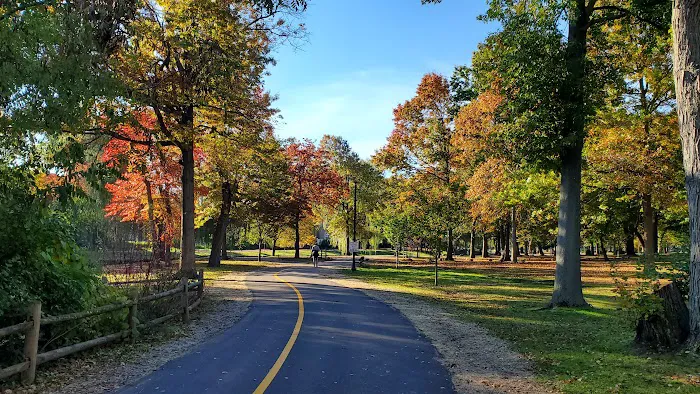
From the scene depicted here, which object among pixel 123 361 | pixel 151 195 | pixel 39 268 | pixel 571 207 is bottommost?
pixel 123 361

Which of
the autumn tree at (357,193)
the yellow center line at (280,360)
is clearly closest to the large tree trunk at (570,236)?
the yellow center line at (280,360)

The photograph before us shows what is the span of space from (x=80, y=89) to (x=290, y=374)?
5.18 meters

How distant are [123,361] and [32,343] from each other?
1.66m

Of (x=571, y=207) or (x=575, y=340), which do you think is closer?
(x=575, y=340)

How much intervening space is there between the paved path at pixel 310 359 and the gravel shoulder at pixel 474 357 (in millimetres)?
288

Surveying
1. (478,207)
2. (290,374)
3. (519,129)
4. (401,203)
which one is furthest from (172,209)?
(290,374)

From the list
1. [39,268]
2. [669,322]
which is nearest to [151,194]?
[39,268]

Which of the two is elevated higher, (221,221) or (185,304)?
(221,221)

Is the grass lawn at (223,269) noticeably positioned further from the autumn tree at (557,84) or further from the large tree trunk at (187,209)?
the autumn tree at (557,84)

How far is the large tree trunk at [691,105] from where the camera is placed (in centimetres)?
792

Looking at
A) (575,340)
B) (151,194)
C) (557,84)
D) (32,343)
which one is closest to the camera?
(32,343)

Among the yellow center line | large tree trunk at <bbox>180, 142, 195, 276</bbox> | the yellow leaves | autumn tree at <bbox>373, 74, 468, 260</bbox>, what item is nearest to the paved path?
the yellow center line

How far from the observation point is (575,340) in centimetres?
1002

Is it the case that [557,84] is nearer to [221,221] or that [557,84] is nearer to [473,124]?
[473,124]
